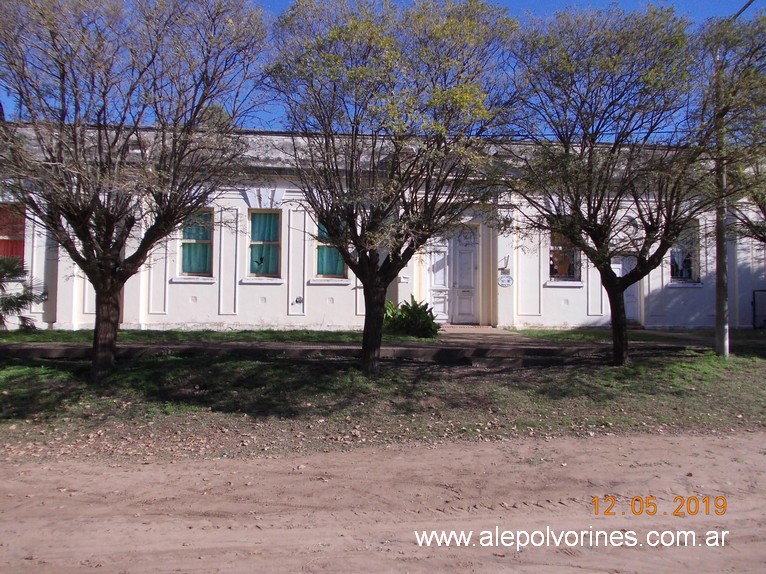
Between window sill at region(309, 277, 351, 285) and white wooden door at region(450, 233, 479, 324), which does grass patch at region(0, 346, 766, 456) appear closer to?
window sill at region(309, 277, 351, 285)

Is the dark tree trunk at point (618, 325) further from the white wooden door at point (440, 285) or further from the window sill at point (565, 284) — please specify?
the white wooden door at point (440, 285)

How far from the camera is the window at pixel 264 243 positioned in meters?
15.0

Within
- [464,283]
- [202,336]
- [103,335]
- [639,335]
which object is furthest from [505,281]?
[103,335]

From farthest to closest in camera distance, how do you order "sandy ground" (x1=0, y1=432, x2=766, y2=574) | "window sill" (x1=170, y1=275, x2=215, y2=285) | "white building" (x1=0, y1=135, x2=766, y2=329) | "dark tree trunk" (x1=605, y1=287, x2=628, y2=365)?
1. "window sill" (x1=170, y1=275, x2=215, y2=285)
2. "white building" (x1=0, y1=135, x2=766, y2=329)
3. "dark tree trunk" (x1=605, y1=287, x2=628, y2=365)
4. "sandy ground" (x1=0, y1=432, x2=766, y2=574)

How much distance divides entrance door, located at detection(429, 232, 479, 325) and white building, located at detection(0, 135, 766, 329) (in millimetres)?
26

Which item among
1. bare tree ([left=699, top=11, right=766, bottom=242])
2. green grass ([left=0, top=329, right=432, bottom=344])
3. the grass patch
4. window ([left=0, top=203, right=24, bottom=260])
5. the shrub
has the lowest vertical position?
the grass patch

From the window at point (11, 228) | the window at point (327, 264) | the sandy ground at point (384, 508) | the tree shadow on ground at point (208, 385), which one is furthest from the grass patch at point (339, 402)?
the window at point (327, 264)

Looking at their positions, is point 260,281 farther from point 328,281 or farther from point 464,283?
point 464,283

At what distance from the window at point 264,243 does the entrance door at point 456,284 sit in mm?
3949

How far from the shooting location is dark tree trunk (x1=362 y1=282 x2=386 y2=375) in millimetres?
8930

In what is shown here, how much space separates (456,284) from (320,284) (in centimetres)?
350

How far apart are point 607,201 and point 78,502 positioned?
7.62 m

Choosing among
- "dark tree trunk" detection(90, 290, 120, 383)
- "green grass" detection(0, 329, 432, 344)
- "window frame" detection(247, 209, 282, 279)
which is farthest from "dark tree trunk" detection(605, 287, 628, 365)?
"window frame" detection(247, 209, 282, 279)

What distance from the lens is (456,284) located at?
15703mm
